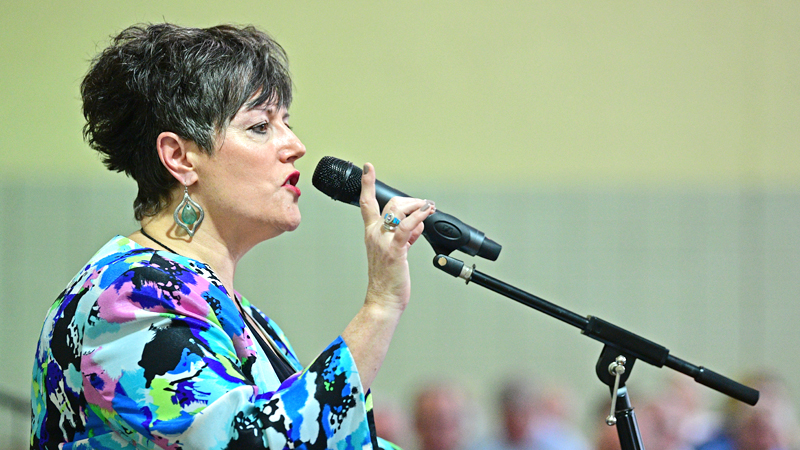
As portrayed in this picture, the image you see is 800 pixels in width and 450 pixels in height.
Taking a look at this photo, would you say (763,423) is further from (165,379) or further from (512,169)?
(165,379)

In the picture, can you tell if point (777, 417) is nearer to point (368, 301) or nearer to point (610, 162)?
point (610, 162)

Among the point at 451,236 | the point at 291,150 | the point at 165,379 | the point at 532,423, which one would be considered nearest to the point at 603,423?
the point at 532,423

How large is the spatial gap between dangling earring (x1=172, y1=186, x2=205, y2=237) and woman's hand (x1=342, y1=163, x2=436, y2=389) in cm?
31

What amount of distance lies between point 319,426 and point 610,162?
136 inches

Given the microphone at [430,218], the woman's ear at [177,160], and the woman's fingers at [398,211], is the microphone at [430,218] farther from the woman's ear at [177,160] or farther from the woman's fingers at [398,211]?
the woman's ear at [177,160]

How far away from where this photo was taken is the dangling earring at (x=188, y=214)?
1319 mm

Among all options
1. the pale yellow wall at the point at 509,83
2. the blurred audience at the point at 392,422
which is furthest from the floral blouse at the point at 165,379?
the pale yellow wall at the point at 509,83

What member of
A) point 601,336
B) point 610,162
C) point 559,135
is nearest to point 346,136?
point 559,135

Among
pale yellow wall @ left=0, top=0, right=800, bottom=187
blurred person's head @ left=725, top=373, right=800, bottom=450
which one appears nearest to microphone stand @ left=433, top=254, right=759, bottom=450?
blurred person's head @ left=725, top=373, right=800, bottom=450

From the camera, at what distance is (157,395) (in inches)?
39.7

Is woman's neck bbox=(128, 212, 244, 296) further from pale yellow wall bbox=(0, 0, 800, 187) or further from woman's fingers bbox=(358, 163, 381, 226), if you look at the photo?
pale yellow wall bbox=(0, 0, 800, 187)

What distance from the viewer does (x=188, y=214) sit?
1322mm

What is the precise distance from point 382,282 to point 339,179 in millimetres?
280

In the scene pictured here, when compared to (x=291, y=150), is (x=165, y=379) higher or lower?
lower
